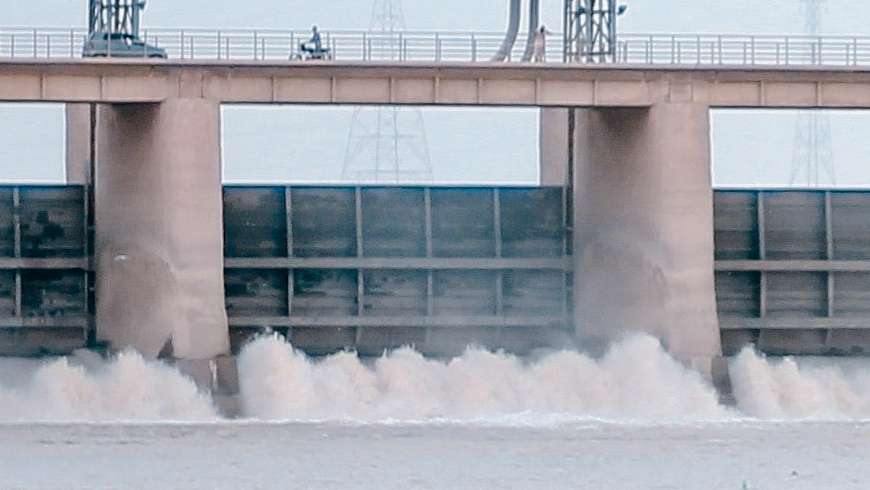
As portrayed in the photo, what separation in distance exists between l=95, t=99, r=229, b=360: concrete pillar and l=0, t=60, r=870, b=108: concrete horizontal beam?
2.34 feet

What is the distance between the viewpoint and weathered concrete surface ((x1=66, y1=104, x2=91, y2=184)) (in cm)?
6319

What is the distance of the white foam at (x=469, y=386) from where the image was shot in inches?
2276

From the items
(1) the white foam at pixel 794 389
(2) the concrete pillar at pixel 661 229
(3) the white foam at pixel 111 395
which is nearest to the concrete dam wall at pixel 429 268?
(1) the white foam at pixel 794 389

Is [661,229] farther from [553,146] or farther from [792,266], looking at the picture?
[553,146]

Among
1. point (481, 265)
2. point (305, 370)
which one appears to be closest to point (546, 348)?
point (481, 265)

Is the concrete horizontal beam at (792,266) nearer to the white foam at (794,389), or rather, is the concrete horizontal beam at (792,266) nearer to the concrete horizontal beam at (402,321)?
the white foam at (794,389)

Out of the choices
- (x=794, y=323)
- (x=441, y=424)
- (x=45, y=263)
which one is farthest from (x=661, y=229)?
(x=45, y=263)

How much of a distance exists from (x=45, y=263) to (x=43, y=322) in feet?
3.97

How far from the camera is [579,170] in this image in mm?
61219

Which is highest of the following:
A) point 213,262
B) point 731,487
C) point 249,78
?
point 249,78

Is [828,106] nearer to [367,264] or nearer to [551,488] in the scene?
[367,264]

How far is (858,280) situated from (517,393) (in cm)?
846

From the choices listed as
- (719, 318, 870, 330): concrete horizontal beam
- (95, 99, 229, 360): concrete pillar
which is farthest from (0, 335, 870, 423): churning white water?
(719, 318, 870, 330): concrete horizontal beam

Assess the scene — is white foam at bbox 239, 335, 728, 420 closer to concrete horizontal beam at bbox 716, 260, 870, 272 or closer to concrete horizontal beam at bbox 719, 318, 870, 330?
concrete horizontal beam at bbox 719, 318, 870, 330
